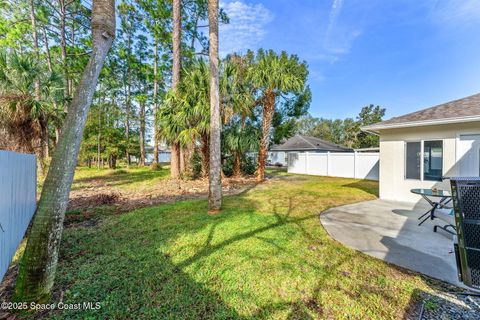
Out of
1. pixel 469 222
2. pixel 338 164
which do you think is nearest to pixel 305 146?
pixel 338 164

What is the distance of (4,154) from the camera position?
107 inches

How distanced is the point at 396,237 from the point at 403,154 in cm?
420

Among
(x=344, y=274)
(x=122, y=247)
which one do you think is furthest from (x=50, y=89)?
(x=344, y=274)

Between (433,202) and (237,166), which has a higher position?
(237,166)

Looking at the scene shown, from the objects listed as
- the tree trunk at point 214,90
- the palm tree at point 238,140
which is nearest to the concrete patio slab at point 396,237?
the tree trunk at point 214,90

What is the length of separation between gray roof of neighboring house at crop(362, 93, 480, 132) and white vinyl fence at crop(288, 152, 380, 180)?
631cm

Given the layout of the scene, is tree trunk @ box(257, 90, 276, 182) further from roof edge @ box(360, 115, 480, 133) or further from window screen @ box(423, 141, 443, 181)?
window screen @ box(423, 141, 443, 181)

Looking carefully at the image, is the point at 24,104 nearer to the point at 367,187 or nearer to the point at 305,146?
the point at 367,187

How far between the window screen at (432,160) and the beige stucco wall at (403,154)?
5.3 inches

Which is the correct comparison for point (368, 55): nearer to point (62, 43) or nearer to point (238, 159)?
point (238, 159)

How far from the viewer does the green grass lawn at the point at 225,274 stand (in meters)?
2.18

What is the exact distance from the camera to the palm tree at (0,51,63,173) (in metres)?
6.54

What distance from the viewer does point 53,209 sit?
2285 mm

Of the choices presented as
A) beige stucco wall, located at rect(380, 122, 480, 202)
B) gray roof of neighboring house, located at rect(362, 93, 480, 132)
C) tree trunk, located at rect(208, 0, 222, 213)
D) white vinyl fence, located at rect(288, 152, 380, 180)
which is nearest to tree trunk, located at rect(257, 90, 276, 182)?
gray roof of neighboring house, located at rect(362, 93, 480, 132)
